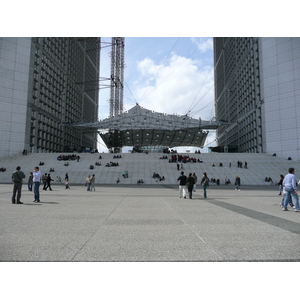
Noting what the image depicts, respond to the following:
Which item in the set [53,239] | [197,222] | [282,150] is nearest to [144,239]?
[53,239]

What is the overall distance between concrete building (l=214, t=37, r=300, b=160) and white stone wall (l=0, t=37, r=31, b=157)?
1920 inches

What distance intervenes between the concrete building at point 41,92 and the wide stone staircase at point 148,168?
12.6m

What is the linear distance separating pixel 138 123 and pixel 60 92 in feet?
98.6

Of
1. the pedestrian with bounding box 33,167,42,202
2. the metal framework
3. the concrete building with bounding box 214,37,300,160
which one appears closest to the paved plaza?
the pedestrian with bounding box 33,167,42,202

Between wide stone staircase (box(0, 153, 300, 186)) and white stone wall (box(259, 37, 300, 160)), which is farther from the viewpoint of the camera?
white stone wall (box(259, 37, 300, 160))

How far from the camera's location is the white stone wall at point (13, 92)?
189ft

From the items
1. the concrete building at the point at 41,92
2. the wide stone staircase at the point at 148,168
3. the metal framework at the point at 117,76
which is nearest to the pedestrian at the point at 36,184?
the wide stone staircase at the point at 148,168

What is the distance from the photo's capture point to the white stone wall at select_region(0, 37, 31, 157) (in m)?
57.5

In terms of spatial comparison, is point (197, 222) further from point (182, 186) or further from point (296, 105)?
point (296, 105)

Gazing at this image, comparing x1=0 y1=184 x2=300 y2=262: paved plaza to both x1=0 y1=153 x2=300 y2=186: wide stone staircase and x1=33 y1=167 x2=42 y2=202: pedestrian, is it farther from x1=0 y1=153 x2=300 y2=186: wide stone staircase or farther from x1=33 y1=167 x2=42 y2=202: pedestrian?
x1=0 y1=153 x2=300 y2=186: wide stone staircase

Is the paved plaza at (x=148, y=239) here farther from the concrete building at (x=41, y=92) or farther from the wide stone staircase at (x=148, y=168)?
the concrete building at (x=41, y=92)

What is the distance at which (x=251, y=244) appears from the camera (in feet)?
15.4

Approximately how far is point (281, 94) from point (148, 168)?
3498cm

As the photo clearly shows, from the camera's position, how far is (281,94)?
5694cm
